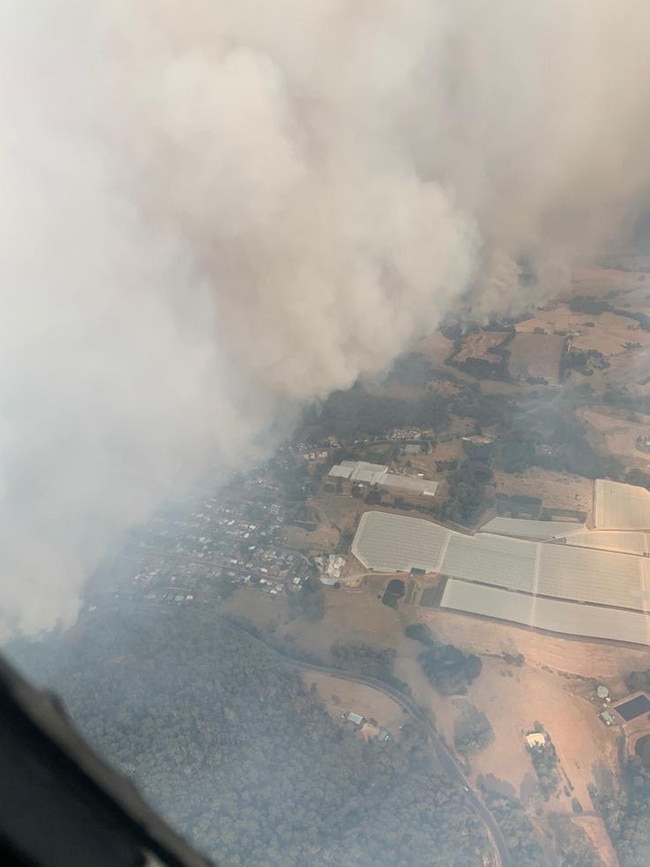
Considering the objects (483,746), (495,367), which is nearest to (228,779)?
(483,746)

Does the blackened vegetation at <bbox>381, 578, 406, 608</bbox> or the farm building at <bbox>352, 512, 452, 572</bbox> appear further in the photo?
the farm building at <bbox>352, 512, 452, 572</bbox>

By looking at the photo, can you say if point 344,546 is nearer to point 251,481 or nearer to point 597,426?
point 251,481

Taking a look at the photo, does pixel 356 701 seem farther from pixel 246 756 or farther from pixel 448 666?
pixel 246 756

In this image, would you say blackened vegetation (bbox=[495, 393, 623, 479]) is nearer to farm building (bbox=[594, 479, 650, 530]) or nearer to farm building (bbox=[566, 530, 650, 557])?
farm building (bbox=[594, 479, 650, 530])

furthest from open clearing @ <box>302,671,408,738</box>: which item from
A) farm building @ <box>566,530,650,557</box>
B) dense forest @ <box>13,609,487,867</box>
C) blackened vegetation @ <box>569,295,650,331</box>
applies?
blackened vegetation @ <box>569,295,650,331</box>

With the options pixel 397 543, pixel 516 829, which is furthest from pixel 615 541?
pixel 516 829

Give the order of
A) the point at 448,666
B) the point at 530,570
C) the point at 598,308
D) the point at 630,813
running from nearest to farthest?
the point at 630,813 < the point at 448,666 < the point at 530,570 < the point at 598,308

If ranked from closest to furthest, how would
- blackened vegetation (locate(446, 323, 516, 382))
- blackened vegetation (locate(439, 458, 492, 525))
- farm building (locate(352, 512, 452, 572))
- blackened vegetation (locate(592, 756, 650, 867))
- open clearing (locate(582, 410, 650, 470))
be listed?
1. blackened vegetation (locate(592, 756, 650, 867))
2. farm building (locate(352, 512, 452, 572))
3. blackened vegetation (locate(439, 458, 492, 525))
4. open clearing (locate(582, 410, 650, 470))
5. blackened vegetation (locate(446, 323, 516, 382))
